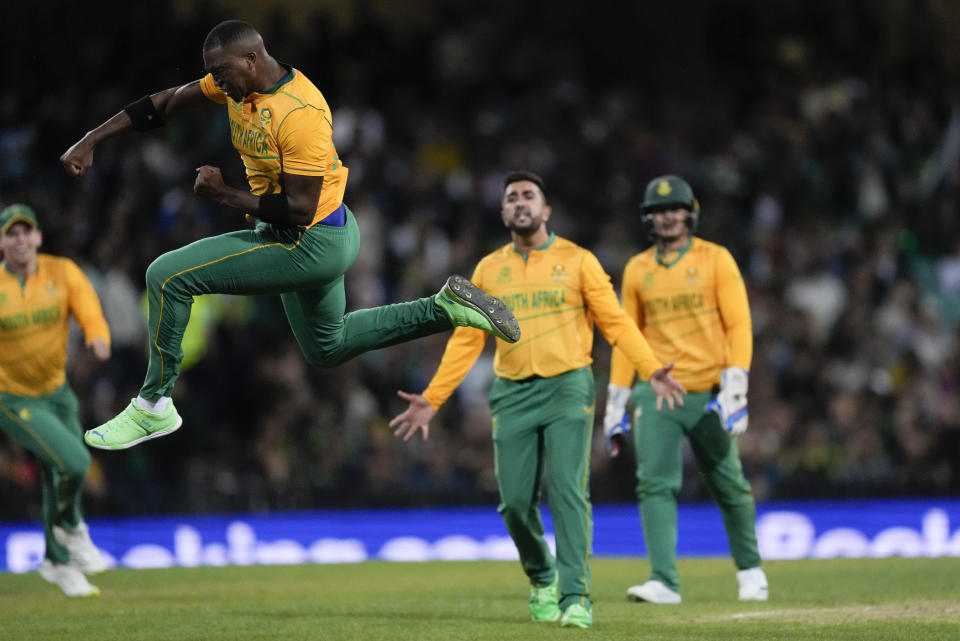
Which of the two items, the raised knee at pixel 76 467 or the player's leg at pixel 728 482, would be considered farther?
the raised knee at pixel 76 467

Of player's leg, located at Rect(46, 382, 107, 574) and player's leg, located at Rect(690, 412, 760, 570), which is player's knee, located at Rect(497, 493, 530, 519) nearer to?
player's leg, located at Rect(690, 412, 760, 570)

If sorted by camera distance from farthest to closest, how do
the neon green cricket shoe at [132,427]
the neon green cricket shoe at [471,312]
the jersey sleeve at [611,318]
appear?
the jersey sleeve at [611,318] < the neon green cricket shoe at [471,312] < the neon green cricket shoe at [132,427]

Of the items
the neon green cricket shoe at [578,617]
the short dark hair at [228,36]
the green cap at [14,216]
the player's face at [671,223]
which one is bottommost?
the neon green cricket shoe at [578,617]

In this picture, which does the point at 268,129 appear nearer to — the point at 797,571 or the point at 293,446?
the point at 797,571

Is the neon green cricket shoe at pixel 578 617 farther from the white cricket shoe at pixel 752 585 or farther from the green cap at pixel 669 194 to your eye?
the green cap at pixel 669 194

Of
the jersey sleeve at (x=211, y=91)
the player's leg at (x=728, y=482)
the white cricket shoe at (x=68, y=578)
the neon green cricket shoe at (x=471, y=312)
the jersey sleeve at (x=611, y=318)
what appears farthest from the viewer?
the white cricket shoe at (x=68, y=578)

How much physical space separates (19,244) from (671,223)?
15.8 feet

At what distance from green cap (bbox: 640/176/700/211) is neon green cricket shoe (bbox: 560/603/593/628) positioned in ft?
10.1

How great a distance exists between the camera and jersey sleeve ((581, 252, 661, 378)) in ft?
27.9

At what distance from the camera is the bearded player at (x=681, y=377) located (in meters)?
9.73

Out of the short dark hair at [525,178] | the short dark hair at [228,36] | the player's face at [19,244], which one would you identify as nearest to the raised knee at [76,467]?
the player's face at [19,244]

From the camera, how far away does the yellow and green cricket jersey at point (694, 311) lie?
9898 millimetres

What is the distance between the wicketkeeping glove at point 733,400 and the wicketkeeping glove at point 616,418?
2.28 feet

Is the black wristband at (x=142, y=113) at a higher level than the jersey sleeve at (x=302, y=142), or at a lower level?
higher
